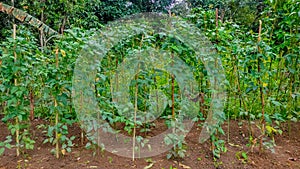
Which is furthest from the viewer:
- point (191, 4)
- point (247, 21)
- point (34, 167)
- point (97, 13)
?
point (191, 4)

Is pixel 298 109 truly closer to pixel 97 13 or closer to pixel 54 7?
pixel 54 7

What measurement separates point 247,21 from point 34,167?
8.39m

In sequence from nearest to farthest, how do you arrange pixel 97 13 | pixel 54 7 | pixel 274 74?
pixel 274 74
pixel 54 7
pixel 97 13

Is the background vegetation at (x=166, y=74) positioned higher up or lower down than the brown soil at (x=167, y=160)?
higher up

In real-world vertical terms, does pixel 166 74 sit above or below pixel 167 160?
above

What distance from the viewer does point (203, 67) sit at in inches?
106

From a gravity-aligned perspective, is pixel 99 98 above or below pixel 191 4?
below

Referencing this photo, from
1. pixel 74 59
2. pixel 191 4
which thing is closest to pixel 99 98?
pixel 74 59

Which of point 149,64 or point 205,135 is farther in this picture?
point 205,135

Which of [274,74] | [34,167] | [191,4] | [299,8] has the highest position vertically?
[191,4]

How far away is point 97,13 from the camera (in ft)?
→ 33.1

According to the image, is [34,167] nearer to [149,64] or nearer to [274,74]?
[149,64]

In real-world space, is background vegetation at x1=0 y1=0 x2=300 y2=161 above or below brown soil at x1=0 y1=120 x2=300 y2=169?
above

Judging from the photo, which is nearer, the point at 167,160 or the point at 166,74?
the point at 167,160
